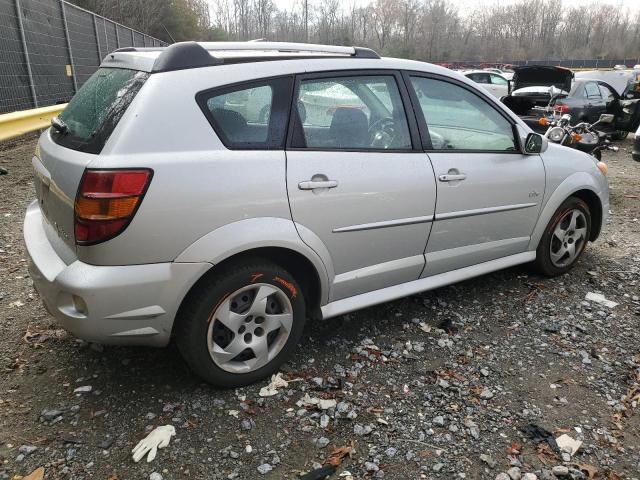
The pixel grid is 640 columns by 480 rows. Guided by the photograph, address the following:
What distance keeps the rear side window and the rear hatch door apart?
1.24ft

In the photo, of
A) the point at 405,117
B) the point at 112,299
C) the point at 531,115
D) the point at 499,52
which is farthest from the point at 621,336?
the point at 499,52

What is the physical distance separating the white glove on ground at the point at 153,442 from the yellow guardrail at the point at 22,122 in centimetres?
593

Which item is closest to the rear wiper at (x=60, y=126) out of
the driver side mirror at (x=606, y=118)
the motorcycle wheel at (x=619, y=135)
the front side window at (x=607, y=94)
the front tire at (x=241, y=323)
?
the front tire at (x=241, y=323)

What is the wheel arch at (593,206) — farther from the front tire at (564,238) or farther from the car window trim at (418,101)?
the car window trim at (418,101)

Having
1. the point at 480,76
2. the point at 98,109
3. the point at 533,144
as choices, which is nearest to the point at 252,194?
the point at 98,109

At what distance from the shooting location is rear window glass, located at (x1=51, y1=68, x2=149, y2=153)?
243 cm

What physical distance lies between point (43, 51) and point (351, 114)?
9258mm

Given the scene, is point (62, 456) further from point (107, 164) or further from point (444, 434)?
point (444, 434)

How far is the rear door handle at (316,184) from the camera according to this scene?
105 inches

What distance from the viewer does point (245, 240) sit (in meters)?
2.51

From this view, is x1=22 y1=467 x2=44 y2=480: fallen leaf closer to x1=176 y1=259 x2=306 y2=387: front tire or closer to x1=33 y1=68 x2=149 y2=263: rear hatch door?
x1=176 y1=259 x2=306 y2=387: front tire

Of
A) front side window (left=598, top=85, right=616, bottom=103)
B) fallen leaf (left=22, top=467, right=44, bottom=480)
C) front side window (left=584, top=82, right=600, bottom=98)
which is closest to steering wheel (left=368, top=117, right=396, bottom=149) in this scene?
fallen leaf (left=22, top=467, right=44, bottom=480)

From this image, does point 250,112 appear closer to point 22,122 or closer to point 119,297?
point 119,297

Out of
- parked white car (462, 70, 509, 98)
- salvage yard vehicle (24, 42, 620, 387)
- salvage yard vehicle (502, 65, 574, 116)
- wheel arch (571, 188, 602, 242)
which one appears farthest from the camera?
parked white car (462, 70, 509, 98)
